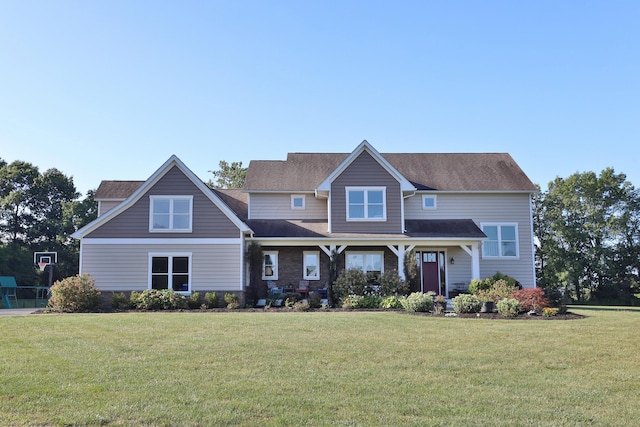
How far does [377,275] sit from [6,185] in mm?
35349

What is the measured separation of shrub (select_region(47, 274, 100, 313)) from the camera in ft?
66.7

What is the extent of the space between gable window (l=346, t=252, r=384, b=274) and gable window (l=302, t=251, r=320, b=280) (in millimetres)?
1462

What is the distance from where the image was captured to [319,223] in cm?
2652

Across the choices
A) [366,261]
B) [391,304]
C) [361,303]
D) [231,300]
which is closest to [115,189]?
[231,300]

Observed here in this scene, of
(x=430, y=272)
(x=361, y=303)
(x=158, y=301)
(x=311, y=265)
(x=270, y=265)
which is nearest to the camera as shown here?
(x=361, y=303)

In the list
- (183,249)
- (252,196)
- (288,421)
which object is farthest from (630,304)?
(288,421)

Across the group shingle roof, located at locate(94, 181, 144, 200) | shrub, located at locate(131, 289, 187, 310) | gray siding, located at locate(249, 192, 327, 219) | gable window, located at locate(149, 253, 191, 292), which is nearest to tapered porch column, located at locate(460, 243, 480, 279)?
gray siding, located at locate(249, 192, 327, 219)

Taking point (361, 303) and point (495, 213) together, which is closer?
point (361, 303)

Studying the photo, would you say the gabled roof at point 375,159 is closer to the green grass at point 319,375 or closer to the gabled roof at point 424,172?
the gabled roof at point 424,172

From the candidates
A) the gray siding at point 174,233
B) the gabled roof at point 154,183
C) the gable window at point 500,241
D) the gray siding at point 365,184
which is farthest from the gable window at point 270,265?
the gable window at point 500,241

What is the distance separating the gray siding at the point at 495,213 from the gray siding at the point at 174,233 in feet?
31.7

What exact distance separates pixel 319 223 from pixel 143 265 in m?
8.25

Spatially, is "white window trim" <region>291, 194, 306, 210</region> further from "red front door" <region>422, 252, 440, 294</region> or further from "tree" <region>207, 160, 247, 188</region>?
"tree" <region>207, 160, 247, 188</region>

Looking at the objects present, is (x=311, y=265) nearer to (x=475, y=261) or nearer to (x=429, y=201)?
(x=429, y=201)
